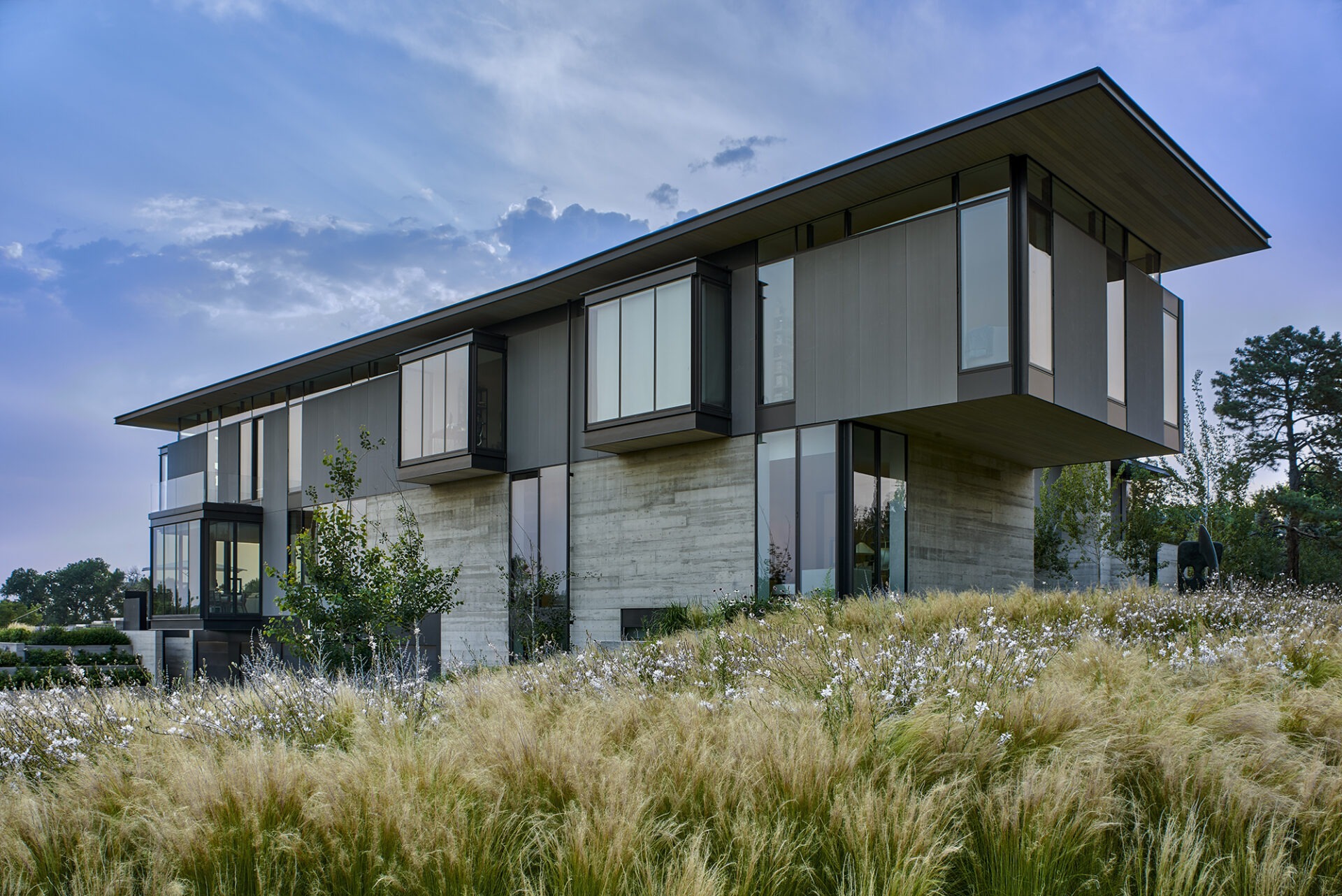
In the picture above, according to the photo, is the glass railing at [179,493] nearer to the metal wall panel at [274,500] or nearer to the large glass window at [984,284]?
the metal wall panel at [274,500]

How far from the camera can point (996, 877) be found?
387cm

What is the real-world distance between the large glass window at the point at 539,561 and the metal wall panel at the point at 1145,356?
33.4 ft

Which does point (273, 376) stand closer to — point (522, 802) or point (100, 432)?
point (100, 432)

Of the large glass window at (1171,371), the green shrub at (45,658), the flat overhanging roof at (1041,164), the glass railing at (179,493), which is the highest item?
the flat overhanging roof at (1041,164)

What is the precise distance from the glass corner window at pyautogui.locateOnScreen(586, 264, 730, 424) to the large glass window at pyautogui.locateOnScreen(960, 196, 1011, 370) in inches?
166

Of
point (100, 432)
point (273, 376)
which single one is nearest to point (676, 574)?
point (273, 376)

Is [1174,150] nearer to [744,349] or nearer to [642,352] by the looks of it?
[744,349]

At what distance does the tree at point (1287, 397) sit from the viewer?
35.9 meters

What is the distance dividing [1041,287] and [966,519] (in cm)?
506

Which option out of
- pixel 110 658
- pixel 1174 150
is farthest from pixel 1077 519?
pixel 110 658

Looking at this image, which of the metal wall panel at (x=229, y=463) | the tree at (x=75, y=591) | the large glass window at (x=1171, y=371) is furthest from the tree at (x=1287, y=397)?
the tree at (x=75, y=591)

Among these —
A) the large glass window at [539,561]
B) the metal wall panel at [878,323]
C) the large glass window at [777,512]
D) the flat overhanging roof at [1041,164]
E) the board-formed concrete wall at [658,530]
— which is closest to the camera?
the flat overhanging roof at [1041,164]

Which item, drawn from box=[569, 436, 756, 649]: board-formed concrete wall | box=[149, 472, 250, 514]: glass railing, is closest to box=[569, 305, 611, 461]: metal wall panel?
box=[569, 436, 756, 649]: board-formed concrete wall

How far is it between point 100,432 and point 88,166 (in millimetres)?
19139
